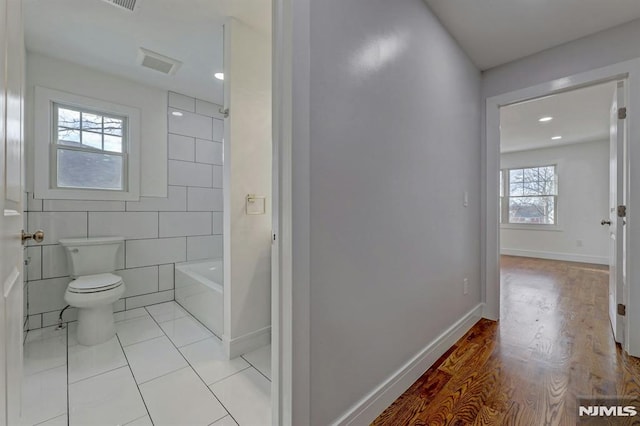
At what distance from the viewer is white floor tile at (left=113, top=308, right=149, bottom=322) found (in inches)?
98.0

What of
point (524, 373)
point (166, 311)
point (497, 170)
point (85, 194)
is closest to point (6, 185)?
point (85, 194)

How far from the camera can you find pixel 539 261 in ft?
17.6

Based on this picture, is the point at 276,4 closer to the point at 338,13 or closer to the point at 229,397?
the point at 338,13

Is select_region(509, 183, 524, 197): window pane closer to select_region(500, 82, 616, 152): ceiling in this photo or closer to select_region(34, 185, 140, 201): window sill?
select_region(500, 82, 616, 152): ceiling

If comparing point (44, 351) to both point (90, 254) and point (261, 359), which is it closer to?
point (90, 254)

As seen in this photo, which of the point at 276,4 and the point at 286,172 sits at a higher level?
Result: the point at 276,4

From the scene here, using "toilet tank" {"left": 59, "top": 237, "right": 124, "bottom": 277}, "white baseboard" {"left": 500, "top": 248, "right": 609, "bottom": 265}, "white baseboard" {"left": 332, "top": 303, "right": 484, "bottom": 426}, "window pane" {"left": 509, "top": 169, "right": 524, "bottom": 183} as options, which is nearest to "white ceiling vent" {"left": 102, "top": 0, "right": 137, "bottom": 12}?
"toilet tank" {"left": 59, "top": 237, "right": 124, "bottom": 277}

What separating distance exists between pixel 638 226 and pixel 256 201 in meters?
2.70

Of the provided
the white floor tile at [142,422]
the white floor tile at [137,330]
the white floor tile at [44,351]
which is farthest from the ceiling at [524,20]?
the white floor tile at [44,351]

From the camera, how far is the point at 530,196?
5.87 m

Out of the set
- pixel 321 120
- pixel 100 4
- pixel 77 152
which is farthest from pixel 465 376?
pixel 77 152

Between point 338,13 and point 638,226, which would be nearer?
point 338,13

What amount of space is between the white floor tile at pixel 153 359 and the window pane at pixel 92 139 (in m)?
1.94

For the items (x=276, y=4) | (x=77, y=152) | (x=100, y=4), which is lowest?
(x=77, y=152)
